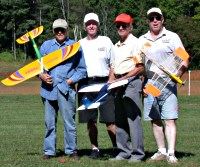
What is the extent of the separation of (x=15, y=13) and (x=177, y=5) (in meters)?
21.5

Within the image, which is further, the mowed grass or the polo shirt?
the polo shirt

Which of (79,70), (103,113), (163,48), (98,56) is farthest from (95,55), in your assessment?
(163,48)

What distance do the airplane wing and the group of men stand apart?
137mm

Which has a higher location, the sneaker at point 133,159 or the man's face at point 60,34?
the man's face at point 60,34

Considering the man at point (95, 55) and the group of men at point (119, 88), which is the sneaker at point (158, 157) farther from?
the man at point (95, 55)

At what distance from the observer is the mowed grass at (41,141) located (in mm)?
9508

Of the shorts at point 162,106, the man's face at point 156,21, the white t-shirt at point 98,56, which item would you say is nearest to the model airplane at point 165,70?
the shorts at point 162,106

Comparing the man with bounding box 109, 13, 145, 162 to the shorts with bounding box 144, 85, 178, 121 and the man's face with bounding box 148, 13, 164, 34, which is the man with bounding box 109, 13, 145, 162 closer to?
the shorts with bounding box 144, 85, 178, 121

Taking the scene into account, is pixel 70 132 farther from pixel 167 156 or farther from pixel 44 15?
pixel 44 15

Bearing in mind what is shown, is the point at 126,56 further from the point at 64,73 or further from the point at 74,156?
the point at 74,156

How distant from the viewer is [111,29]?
2916 inches

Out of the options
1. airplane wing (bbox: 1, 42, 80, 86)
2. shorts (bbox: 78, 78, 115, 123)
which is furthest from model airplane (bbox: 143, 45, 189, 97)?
airplane wing (bbox: 1, 42, 80, 86)

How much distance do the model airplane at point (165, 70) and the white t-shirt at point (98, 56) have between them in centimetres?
68

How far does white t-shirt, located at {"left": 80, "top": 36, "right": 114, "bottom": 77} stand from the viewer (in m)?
9.73
